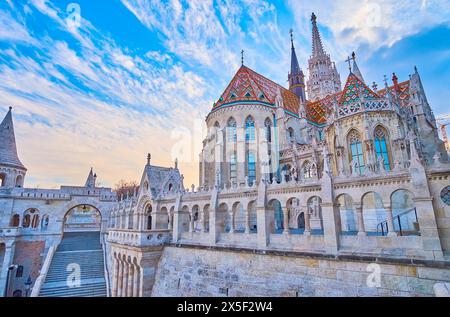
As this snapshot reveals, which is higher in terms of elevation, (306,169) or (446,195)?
(306,169)

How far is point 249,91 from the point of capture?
2836 centimetres

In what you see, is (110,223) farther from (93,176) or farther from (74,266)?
(93,176)

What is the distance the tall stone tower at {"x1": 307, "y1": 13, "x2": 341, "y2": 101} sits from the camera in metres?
50.8

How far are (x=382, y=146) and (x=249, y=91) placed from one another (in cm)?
1539

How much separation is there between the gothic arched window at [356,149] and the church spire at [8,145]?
3737 centimetres

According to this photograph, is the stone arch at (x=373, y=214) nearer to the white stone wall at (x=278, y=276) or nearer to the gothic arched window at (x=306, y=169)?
the white stone wall at (x=278, y=276)

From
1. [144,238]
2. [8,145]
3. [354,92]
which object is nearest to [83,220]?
[8,145]

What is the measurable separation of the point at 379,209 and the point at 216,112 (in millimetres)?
18693

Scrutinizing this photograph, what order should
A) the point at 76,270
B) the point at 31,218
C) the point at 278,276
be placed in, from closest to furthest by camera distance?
the point at 278,276, the point at 76,270, the point at 31,218

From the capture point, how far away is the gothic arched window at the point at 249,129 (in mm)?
26422

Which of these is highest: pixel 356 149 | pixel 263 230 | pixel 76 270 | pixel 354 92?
pixel 354 92

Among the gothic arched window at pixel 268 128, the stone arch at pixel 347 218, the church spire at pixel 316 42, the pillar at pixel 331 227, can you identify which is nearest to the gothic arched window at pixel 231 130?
A: the gothic arched window at pixel 268 128

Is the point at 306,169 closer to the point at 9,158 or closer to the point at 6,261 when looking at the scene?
the point at 6,261
